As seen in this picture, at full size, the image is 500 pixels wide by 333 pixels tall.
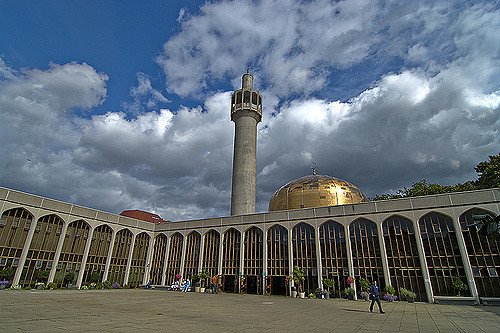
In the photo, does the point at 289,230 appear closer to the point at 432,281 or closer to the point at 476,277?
the point at 432,281

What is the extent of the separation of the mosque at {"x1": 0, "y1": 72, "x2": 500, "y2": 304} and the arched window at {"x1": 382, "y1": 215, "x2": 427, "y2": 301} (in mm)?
94

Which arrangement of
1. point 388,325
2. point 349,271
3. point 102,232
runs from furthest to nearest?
point 102,232
point 349,271
point 388,325

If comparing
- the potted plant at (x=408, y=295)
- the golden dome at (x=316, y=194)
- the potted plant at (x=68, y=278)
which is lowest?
the potted plant at (x=408, y=295)

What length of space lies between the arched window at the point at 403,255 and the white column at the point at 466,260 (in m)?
3.65

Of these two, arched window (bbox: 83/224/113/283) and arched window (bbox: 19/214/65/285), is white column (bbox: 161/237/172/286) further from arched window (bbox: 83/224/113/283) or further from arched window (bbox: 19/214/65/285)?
arched window (bbox: 19/214/65/285)

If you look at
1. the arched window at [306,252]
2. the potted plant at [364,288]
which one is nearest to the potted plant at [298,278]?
the arched window at [306,252]

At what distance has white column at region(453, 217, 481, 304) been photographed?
86.1 ft

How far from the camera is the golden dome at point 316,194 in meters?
41.1

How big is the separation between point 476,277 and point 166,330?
2866 cm

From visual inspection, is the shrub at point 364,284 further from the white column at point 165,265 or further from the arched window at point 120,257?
the arched window at point 120,257

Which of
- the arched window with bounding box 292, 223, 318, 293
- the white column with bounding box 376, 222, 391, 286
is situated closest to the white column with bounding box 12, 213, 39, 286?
the arched window with bounding box 292, 223, 318, 293

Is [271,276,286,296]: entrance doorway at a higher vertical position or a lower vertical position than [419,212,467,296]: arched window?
lower

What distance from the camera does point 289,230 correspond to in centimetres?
3706

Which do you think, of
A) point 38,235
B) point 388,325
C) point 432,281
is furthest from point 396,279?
point 38,235
